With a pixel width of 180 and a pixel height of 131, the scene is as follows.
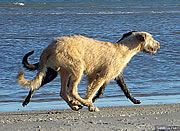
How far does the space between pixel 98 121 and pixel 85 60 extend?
161 cm

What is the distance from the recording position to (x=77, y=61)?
7.45 metres

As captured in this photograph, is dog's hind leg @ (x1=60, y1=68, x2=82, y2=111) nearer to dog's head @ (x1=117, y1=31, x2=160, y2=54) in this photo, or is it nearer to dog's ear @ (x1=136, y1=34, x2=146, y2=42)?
dog's head @ (x1=117, y1=31, x2=160, y2=54)

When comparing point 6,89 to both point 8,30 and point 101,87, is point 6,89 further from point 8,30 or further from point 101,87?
point 8,30

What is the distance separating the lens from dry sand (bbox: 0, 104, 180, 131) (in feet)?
19.2

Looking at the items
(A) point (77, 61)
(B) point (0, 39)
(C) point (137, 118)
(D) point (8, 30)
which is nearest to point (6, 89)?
(A) point (77, 61)

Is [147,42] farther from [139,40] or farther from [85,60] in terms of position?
[85,60]

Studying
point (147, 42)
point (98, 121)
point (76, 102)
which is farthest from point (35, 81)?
point (147, 42)

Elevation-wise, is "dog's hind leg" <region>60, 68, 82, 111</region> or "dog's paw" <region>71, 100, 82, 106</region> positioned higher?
"dog's hind leg" <region>60, 68, 82, 111</region>

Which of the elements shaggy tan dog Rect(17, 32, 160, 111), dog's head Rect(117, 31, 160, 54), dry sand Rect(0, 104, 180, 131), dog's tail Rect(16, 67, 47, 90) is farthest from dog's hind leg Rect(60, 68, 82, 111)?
dog's head Rect(117, 31, 160, 54)

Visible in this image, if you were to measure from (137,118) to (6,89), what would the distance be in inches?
169

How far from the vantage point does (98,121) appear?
20.8 feet

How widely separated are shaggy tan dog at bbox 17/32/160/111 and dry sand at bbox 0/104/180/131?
1.45ft

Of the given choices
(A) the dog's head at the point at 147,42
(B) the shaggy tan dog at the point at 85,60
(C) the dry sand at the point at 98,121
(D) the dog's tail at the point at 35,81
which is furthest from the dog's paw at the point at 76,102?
(A) the dog's head at the point at 147,42

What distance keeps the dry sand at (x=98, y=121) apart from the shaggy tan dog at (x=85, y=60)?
1.45ft
